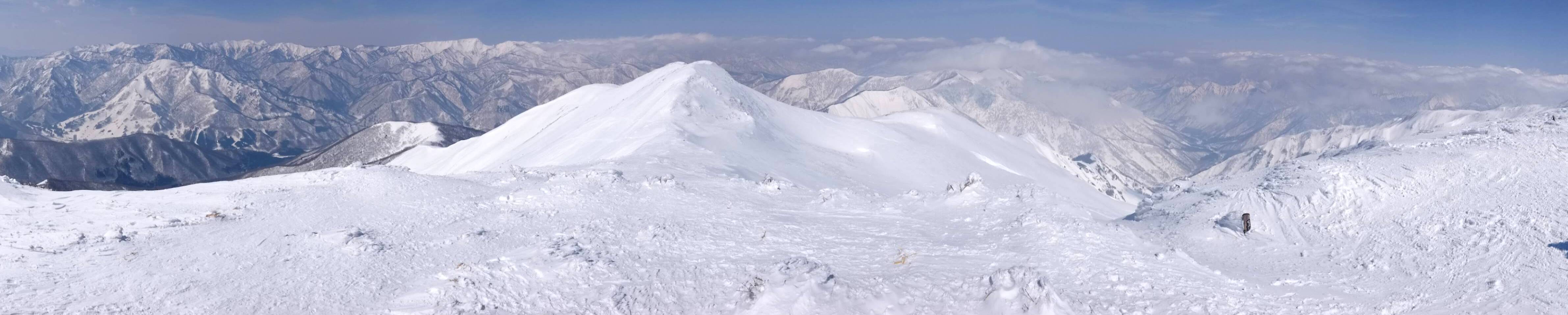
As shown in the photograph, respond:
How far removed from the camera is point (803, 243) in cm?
1975

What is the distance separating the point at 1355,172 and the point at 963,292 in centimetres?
1618

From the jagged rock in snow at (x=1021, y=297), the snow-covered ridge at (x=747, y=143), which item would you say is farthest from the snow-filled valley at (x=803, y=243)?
the snow-covered ridge at (x=747, y=143)

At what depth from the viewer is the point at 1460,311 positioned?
1455 cm

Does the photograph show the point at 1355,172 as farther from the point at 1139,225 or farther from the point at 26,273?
the point at 26,273

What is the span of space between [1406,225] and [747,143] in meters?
35.2

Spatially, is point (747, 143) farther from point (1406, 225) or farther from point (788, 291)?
point (1406, 225)

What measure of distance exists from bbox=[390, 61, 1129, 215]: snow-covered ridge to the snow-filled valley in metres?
11.6

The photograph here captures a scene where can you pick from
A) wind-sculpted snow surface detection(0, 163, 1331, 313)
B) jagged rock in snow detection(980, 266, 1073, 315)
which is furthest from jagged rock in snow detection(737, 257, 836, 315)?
jagged rock in snow detection(980, 266, 1073, 315)

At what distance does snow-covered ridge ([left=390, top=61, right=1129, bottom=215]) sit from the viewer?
4428cm

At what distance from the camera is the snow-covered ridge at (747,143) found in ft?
145

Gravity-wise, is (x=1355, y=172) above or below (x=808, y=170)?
above

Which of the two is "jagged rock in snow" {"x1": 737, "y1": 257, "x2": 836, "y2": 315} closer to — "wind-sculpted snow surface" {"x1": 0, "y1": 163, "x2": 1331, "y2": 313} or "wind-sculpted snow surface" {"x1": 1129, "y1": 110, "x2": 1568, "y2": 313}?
"wind-sculpted snow surface" {"x1": 0, "y1": 163, "x2": 1331, "y2": 313}

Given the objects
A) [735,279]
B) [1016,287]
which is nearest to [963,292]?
[1016,287]

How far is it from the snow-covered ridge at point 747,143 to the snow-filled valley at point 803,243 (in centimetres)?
1162
